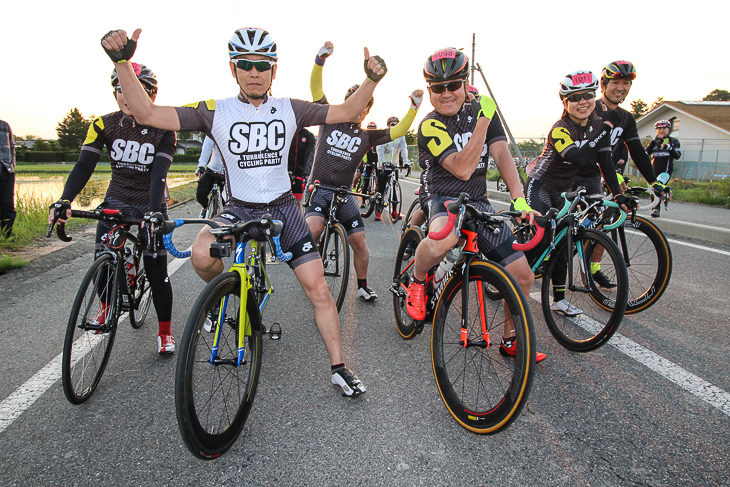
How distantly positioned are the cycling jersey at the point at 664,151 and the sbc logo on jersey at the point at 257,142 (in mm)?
13827

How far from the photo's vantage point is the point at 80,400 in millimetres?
2857

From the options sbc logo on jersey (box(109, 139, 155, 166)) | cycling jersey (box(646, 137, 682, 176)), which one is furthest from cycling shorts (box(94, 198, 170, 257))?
cycling jersey (box(646, 137, 682, 176))

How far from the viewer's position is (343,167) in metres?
5.13

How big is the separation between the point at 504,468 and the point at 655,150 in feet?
47.1

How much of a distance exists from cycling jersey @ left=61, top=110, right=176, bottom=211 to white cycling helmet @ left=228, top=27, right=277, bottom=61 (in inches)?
43.7

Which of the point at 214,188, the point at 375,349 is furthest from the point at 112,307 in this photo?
the point at 214,188

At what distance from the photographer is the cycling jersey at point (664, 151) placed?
515 inches

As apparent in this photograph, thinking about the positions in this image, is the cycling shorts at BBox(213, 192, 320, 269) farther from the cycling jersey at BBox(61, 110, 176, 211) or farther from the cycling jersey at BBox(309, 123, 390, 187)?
the cycling jersey at BBox(309, 123, 390, 187)

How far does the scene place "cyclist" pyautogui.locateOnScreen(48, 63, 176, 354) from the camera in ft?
11.4

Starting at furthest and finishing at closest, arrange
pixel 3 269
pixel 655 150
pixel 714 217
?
1. pixel 655 150
2. pixel 714 217
3. pixel 3 269

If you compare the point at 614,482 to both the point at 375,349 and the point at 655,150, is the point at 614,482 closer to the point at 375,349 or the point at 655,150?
the point at 375,349

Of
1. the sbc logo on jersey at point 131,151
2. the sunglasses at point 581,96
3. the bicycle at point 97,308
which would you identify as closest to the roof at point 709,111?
the sunglasses at point 581,96

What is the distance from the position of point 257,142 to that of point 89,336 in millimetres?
1750

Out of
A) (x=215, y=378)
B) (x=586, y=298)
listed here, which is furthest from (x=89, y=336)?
(x=586, y=298)
